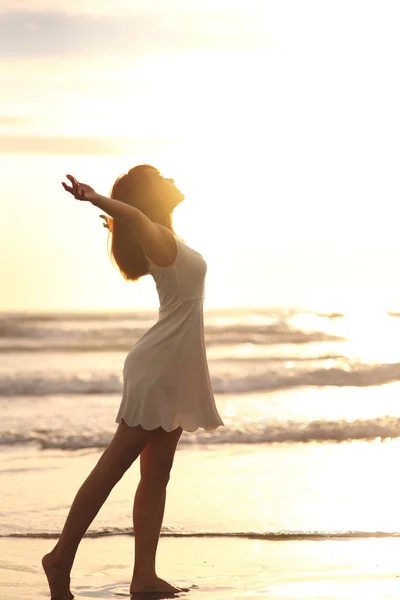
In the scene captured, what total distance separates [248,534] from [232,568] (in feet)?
2.36

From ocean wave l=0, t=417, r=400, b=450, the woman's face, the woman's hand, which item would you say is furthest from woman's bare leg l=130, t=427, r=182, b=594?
ocean wave l=0, t=417, r=400, b=450

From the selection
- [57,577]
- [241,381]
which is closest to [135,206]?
[57,577]

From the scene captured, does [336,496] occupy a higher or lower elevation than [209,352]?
lower

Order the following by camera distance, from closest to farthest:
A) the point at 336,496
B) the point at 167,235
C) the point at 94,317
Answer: the point at 167,235 → the point at 336,496 → the point at 94,317

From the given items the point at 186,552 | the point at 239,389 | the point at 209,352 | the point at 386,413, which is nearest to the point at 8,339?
the point at 209,352

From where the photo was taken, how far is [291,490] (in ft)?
23.5

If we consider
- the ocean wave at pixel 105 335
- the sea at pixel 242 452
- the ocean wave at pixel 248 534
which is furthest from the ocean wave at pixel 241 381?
the ocean wave at pixel 248 534

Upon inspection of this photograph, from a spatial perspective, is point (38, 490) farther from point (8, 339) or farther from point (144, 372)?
point (8, 339)

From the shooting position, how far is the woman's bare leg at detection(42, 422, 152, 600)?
181 inches

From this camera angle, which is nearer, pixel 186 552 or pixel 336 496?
pixel 186 552

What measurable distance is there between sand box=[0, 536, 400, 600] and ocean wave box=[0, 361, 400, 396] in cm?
866

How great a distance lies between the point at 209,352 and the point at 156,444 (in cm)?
2040

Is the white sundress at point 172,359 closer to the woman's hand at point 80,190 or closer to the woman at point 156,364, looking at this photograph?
the woman at point 156,364

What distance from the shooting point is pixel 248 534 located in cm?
596
